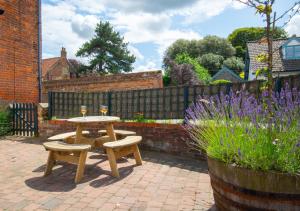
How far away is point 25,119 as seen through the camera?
7.93 metres

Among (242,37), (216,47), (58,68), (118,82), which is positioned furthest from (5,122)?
(242,37)

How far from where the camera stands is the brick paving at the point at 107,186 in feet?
9.70

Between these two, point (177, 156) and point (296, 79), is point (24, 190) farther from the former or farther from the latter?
point (296, 79)

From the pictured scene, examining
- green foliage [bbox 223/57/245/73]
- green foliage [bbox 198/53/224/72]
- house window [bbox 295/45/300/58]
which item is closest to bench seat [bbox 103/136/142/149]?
house window [bbox 295/45/300/58]

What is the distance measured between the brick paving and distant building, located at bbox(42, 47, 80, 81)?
83.3 feet

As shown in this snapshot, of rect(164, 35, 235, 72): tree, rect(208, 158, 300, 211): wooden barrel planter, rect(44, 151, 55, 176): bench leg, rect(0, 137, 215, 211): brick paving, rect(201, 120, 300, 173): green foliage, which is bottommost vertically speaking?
rect(0, 137, 215, 211): brick paving

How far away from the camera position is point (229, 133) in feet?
7.83

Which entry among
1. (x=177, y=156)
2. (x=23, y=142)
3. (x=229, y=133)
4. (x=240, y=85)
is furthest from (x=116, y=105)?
(x=229, y=133)

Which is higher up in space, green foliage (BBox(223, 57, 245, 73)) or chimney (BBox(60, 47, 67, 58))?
chimney (BBox(60, 47, 67, 58))

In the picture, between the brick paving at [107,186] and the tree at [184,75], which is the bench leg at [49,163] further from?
the tree at [184,75]

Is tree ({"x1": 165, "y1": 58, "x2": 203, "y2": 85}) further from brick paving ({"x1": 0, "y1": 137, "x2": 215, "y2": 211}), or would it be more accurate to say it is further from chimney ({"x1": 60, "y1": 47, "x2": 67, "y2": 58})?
chimney ({"x1": 60, "y1": 47, "x2": 67, "y2": 58})

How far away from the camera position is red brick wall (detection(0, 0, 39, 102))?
838 centimetres

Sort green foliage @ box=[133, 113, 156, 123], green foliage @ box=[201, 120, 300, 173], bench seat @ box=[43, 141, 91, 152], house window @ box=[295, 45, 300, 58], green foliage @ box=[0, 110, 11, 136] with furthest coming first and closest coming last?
house window @ box=[295, 45, 300, 58] → green foliage @ box=[0, 110, 11, 136] → green foliage @ box=[133, 113, 156, 123] → bench seat @ box=[43, 141, 91, 152] → green foliage @ box=[201, 120, 300, 173]

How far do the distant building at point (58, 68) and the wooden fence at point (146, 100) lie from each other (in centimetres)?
2216
